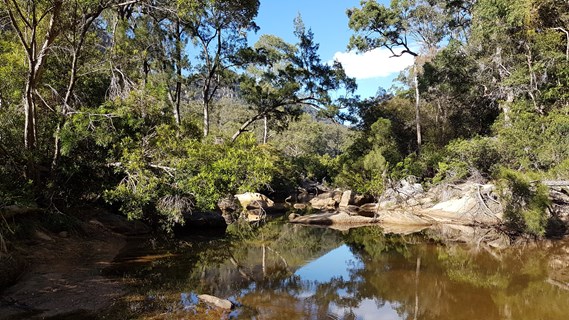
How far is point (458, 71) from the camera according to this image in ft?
76.3

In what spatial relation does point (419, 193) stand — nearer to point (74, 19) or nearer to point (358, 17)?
point (358, 17)

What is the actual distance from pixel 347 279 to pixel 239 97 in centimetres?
1440

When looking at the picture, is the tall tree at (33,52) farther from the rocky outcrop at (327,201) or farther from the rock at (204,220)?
the rocky outcrop at (327,201)

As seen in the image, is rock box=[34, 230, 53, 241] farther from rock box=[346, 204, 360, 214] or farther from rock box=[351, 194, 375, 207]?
rock box=[351, 194, 375, 207]

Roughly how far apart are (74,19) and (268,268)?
8.42m

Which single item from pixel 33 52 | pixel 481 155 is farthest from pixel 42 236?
pixel 481 155

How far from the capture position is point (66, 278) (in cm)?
747

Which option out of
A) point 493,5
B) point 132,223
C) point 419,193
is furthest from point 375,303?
point 493,5

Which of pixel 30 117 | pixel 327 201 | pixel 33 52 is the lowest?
pixel 327 201

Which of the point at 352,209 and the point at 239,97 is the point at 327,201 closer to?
the point at 352,209

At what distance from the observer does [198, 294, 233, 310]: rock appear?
6.37 meters

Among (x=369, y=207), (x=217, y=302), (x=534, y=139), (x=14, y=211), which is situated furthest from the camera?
(x=369, y=207)

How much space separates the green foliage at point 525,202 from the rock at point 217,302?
10.6 metres

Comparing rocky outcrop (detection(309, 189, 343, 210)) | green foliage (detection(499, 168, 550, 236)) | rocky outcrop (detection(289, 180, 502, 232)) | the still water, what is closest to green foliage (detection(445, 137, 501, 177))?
rocky outcrop (detection(289, 180, 502, 232))
